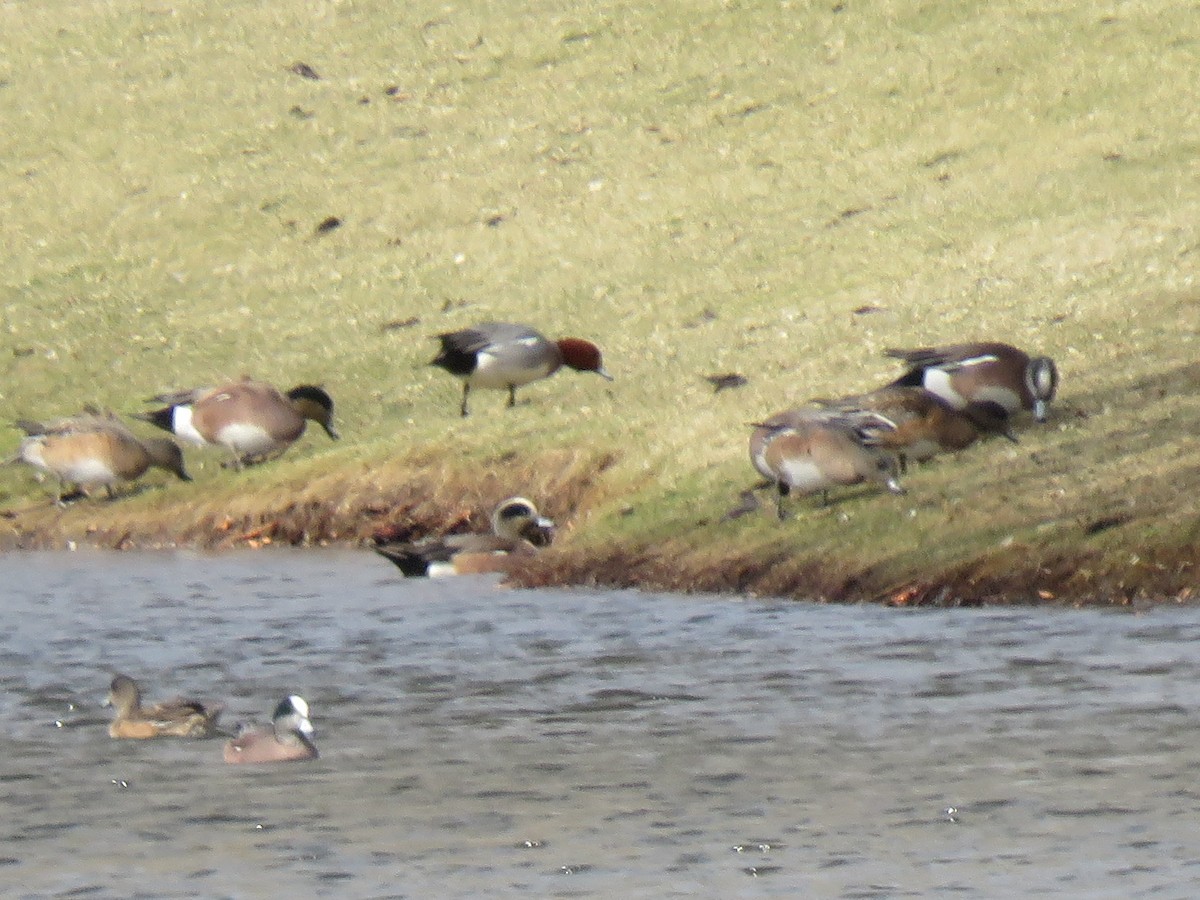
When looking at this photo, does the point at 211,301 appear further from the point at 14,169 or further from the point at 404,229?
the point at 14,169

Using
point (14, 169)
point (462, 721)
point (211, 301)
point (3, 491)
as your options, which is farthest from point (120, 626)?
point (14, 169)

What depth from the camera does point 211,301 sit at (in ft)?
95.3

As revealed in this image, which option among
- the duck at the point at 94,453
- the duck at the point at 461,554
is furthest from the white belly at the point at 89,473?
the duck at the point at 461,554

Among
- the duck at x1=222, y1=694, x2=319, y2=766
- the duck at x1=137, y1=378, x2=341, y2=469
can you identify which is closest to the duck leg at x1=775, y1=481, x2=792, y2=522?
the duck at x1=137, y1=378, x2=341, y2=469

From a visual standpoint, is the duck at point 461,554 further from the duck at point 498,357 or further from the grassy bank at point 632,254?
the duck at point 498,357

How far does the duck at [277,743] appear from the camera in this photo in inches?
462

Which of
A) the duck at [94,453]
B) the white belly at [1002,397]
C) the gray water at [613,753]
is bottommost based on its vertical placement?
the gray water at [613,753]

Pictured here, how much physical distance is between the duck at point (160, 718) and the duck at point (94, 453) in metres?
9.04

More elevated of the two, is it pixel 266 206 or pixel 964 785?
pixel 266 206

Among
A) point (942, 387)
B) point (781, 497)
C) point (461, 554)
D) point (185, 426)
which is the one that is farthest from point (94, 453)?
point (942, 387)

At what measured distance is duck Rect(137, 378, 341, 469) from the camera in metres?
21.9

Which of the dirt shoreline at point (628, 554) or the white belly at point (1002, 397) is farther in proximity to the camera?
the white belly at point (1002, 397)

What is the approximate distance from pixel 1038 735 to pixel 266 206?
21.5 meters

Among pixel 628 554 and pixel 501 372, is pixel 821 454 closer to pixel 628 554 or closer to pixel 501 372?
pixel 628 554
